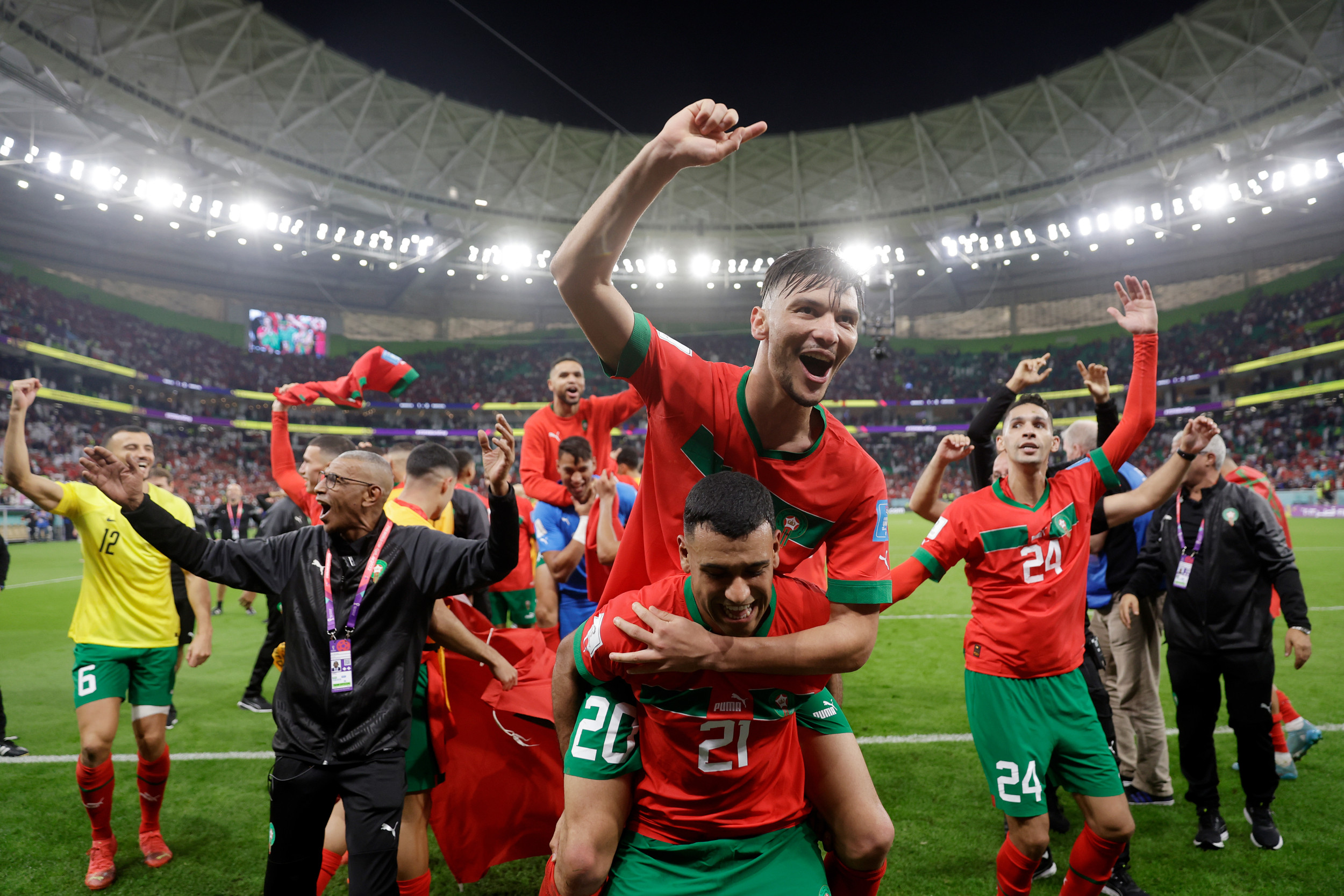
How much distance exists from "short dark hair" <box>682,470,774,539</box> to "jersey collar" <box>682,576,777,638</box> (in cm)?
23

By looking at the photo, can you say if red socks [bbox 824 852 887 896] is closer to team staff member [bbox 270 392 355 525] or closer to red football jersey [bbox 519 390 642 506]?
team staff member [bbox 270 392 355 525]

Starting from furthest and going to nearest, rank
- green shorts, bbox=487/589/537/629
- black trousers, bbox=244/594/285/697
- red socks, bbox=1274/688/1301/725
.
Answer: black trousers, bbox=244/594/285/697
green shorts, bbox=487/589/537/629
red socks, bbox=1274/688/1301/725

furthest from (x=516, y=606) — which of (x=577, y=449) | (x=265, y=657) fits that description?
(x=265, y=657)

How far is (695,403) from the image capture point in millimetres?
2408

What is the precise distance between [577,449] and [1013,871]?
144 inches

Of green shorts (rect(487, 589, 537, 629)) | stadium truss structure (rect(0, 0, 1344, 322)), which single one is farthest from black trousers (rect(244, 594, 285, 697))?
stadium truss structure (rect(0, 0, 1344, 322))

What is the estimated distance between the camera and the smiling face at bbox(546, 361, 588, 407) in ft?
20.3

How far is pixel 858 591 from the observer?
244cm

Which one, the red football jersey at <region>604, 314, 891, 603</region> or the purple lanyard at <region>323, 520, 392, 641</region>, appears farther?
the purple lanyard at <region>323, 520, 392, 641</region>

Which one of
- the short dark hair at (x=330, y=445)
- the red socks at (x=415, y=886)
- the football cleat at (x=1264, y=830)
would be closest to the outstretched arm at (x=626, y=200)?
the short dark hair at (x=330, y=445)

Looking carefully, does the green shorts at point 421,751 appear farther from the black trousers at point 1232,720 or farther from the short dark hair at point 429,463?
the black trousers at point 1232,720

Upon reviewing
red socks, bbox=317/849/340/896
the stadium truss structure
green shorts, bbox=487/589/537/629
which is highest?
the stadium truss structure

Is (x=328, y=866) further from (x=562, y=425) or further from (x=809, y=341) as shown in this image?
(x=562, y=425)

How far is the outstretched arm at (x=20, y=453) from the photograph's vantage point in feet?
11.9
